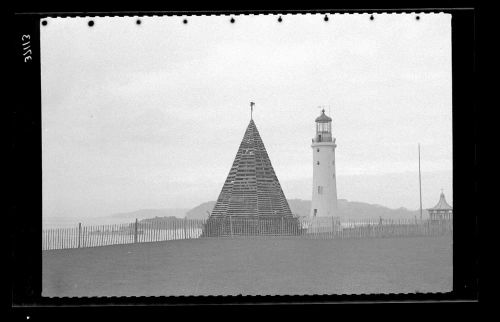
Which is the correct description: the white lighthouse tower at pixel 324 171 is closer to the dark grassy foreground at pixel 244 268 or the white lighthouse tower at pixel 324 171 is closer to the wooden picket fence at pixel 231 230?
the wooden picket fence at pixel 231 230

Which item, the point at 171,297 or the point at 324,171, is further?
the point at 324,171

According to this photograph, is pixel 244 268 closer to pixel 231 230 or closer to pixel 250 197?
pixel 231 230

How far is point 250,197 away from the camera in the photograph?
2025 cm

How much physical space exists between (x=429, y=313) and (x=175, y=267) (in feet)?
62.1

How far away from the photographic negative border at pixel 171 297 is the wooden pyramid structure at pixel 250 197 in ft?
58.5

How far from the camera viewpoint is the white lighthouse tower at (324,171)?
63.7ft

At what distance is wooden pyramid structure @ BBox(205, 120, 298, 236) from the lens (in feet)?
66.9

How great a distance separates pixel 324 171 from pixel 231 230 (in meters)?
4.47

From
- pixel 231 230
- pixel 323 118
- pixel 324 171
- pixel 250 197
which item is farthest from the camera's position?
pixel 231 230

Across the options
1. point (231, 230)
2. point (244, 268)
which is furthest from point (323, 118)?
point (244, 268)

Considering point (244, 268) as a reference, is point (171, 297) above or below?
above
